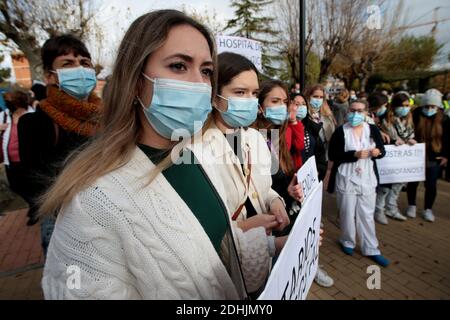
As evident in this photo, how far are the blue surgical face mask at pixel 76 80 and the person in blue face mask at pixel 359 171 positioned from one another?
2.93 meters

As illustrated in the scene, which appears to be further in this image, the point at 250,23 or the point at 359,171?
the point at 250,23

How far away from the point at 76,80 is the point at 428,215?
553cm

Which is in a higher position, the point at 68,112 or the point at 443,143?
the point at 68,112

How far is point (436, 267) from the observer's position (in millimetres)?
3346

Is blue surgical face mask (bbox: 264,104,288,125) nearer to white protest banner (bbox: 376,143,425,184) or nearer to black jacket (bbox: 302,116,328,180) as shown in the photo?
black jacket (bbox: 302,116,328,180)

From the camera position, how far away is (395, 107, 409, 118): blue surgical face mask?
4.33m

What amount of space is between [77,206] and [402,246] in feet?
14.4

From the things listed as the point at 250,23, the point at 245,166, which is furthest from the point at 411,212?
the point at 250,23

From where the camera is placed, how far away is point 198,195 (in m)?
1.13

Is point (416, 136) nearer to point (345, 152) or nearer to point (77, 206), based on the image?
point (345, 152)

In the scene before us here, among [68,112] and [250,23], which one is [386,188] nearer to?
[68,112]

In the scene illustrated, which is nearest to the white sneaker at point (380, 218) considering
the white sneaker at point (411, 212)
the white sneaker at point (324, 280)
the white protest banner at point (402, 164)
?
the white sneaker at point (411, 212)

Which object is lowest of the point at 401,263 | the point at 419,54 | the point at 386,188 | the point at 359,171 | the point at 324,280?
the point at 401,263

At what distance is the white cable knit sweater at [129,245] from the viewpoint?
0.87 m
